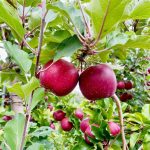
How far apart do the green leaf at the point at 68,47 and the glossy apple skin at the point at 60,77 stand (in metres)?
0.03

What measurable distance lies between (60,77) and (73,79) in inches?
1.2

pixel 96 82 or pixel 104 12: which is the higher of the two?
pixel 104 12

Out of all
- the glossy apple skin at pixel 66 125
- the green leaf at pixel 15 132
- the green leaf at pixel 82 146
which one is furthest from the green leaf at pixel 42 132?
the green leaf at pixel 15 132

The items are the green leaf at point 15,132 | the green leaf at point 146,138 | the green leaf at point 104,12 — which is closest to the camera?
the green leaf at point 104,12

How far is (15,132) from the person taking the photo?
987 millimetres

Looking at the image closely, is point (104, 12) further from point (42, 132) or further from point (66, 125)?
point (66, 125)

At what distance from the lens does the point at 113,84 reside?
814 millimetres

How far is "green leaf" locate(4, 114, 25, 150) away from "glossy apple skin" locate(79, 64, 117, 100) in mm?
288

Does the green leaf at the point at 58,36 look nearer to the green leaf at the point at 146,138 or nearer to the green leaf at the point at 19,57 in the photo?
the green leaf at the point at 19,57

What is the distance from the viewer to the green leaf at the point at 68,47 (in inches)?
28.6

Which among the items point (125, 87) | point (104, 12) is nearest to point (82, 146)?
point (104, 12)

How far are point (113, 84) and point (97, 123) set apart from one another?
75 cm

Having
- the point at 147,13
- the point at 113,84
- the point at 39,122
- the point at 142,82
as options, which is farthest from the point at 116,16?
the point at 142,82

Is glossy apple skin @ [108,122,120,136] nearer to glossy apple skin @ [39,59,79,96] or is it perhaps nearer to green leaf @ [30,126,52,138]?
green leaf @ [30,126,52,138]
